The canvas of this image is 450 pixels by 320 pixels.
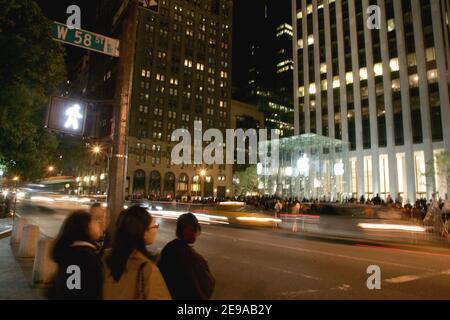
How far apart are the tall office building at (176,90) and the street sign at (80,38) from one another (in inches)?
3046

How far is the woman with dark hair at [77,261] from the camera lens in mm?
2557

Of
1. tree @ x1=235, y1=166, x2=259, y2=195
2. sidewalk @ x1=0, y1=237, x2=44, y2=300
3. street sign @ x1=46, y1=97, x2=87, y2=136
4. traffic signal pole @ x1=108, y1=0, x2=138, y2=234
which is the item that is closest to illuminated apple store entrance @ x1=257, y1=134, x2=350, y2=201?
tree @ x1=235, y1=166, x2=259, y2=195

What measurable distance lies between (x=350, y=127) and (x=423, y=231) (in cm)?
4238

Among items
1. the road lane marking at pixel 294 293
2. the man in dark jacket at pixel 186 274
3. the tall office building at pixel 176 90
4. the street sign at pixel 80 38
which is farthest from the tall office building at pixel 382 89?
the man in dark jacket at pixel 186 274

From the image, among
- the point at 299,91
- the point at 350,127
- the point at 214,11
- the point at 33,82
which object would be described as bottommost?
the point at 33,82

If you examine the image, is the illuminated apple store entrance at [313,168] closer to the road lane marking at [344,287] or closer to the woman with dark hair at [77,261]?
the road lane marking at [344,287]

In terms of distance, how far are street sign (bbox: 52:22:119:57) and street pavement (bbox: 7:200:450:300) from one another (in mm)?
5638

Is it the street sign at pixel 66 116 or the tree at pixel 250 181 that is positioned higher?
the tree at pixel 250 181

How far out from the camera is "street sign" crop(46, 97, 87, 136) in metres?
7.05

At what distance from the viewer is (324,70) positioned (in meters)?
61.7

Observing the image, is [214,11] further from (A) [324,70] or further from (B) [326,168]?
(B) [326,168]

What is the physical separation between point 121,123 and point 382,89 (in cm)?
5425
